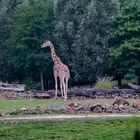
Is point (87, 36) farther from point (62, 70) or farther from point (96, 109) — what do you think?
point (96, 109)

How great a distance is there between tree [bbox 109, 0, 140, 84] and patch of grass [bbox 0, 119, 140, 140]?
16224 mm

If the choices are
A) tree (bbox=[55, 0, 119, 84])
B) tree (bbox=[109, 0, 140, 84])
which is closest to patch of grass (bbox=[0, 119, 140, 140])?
tree (bbox=[109, 0, 140, 84])

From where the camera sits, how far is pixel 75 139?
948 centimetres

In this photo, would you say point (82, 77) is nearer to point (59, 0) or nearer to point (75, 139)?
point (59, 0)

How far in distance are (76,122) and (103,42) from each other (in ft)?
63.1

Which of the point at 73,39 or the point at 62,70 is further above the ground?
the point at 73,39

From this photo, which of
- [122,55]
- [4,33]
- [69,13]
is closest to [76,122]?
[122,55]

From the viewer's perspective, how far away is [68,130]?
10.8 metres

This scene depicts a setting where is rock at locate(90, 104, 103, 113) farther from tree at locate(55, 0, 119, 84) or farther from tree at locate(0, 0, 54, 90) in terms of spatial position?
tree at locate(0, 0, 54, 90)

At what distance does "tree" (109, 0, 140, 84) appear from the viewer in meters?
28.3

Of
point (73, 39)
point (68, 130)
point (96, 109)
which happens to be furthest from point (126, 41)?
point (68, 130)

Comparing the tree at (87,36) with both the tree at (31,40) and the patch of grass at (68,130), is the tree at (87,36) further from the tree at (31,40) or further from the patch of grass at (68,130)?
the patch of grass at (68,130)

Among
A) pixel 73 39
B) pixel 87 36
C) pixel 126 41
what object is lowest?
pixel 126 41

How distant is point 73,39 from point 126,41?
4800mm
